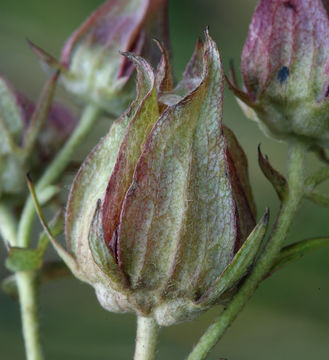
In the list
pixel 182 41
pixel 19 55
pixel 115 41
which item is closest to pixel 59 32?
pixel 19 55

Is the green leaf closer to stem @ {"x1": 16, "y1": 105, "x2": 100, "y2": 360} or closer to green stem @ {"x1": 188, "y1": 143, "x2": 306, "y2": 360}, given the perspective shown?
stem @ {"x1": 16, "y1": 105, "x2": 100, "y2": 360}

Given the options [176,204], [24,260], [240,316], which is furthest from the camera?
[240,316]

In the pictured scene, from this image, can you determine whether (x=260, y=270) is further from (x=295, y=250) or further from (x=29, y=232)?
(x=29, y=232)

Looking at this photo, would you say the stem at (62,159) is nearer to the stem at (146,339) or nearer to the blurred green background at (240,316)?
the stem at (146,339)

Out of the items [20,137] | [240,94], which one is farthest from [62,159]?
[240,94]

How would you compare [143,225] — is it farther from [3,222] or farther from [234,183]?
[3,222]

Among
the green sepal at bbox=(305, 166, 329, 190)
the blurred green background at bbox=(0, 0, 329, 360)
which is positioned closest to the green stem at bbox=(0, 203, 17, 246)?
the green sepal at bbox=(305, 166, 329, 190)
